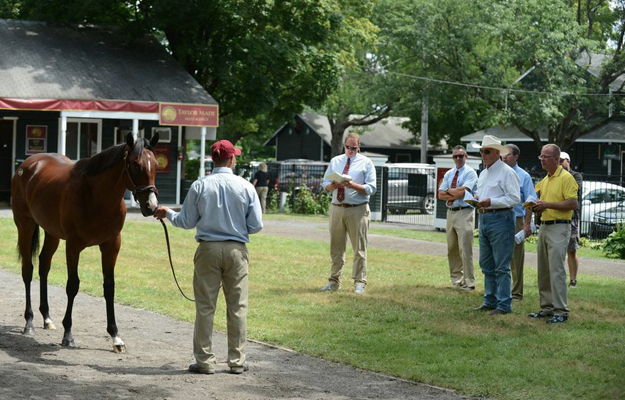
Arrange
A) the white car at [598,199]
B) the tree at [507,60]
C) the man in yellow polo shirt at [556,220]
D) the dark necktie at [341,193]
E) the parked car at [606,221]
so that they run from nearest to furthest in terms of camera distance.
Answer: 1. the man in yellow polo shirt at [556,220]
2. the dark necktie at [341,193]
3. the parked car at [606,221]
4. the white car at [598,199]
5. the tree at [507,60]

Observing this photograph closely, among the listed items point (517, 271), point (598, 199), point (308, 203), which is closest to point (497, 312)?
point (517, 271)

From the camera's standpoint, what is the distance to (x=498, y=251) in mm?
11234

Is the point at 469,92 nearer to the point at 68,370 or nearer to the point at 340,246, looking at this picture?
the point at 340,246

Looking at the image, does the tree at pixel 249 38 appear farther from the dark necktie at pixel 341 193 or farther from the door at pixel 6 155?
the dark necktie at pixel 341 193

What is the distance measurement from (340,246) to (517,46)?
2983cm

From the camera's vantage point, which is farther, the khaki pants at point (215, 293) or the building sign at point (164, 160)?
the building sign at point (164, 160)

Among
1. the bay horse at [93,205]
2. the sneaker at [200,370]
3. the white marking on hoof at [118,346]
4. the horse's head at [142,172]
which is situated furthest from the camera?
the white marking on hoof at [118,346]

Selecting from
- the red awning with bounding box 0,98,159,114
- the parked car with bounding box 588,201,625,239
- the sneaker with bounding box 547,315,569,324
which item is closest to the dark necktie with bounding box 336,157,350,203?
the sneaker with bounding box 547,315,569,324

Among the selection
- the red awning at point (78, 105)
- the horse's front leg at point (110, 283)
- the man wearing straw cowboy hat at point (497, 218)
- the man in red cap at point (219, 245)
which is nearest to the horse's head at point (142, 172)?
the man in red cap at point (219, 245)

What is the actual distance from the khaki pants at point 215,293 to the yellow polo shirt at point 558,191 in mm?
4430

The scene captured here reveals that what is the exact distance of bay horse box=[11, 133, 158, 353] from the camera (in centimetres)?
837

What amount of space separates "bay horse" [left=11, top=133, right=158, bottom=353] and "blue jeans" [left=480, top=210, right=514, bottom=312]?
4.56 metres

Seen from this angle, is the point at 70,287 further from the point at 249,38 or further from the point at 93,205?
the point at 249,38

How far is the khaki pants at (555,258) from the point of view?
35.4ft
